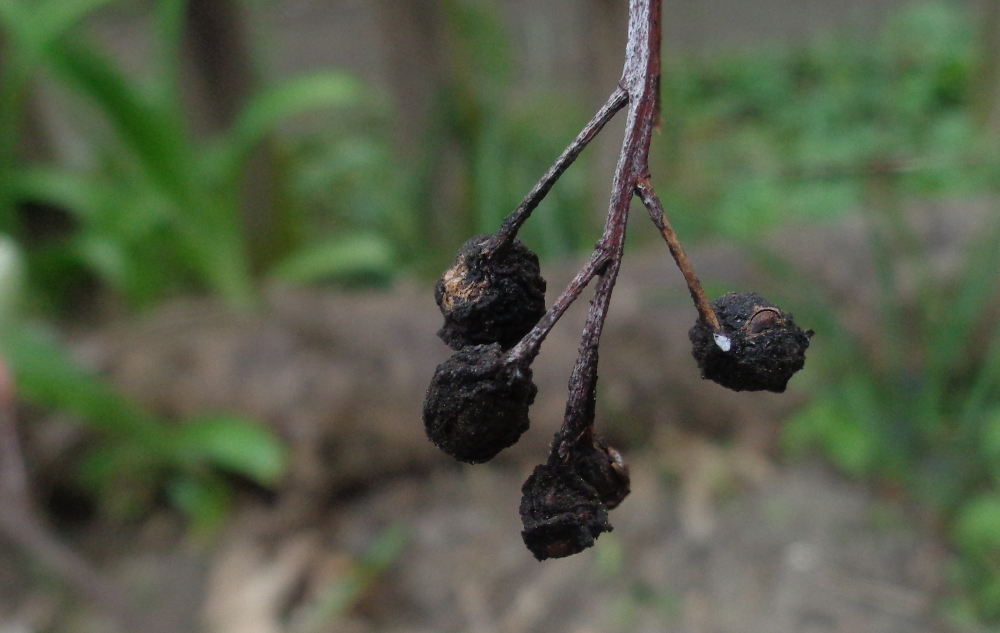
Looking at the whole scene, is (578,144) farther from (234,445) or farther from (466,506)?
(466,506)

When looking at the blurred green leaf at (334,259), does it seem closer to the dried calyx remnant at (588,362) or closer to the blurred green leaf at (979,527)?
the blurred green leaf at (979,527)

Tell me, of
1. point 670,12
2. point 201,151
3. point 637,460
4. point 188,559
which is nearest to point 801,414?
point 637,460

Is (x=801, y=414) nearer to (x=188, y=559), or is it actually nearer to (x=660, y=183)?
(x=660, y=183)

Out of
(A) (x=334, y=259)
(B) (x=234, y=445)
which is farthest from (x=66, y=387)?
(A) (x=334, y=259)

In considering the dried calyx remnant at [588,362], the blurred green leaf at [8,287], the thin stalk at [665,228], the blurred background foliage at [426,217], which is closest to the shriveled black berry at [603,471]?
the dried calyx remnant at [588,362]

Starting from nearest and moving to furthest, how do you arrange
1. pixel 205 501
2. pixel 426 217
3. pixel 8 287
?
pixel 8 287 → pixel 205 501 → pixel 426 217

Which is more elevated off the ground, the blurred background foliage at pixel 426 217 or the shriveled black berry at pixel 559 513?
the shriveled black berry at pixel 559 513
